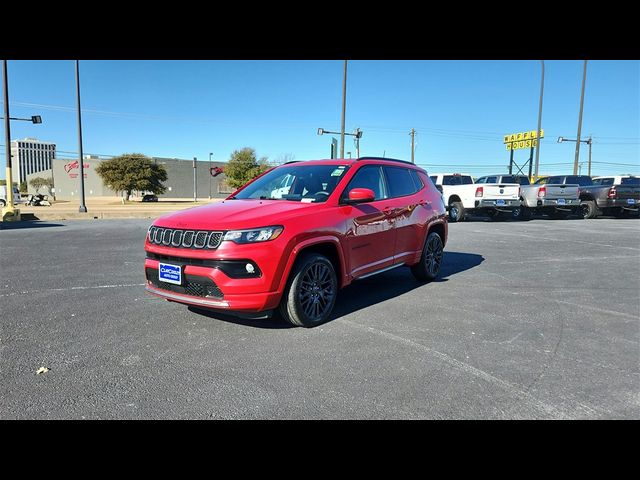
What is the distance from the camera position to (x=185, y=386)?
A: 303 centimetres

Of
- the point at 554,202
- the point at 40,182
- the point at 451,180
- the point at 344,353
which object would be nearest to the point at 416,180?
the point at 344,353

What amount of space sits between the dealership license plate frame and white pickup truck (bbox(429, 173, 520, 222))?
13350 mm

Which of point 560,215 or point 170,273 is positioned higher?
point 560,215

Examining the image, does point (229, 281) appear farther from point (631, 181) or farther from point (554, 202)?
point (631, 181)

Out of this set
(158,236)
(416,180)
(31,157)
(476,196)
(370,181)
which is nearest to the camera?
(158,236)

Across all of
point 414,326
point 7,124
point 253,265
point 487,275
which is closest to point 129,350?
point 253,265

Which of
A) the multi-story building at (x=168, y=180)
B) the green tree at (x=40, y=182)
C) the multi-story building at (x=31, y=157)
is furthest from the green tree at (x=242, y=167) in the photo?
the multi-story building at (x=31, y=157)

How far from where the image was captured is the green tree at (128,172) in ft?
154

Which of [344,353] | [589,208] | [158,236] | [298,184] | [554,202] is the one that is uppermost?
[298,184]

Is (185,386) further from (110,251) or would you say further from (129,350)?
(110,251)

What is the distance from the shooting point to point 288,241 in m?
3.96

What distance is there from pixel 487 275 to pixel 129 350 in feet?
18.4

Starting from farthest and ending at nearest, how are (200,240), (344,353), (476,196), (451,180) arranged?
(451,180)
(476,196)
(200,240)
(344,353)

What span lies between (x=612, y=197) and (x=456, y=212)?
7079mm
